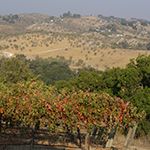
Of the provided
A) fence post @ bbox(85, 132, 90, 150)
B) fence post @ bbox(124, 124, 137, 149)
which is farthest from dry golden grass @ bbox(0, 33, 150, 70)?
fence post @ bbox(85, 132, 90, 150)

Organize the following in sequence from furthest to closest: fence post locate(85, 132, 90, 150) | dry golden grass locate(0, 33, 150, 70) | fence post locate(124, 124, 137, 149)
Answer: dry golden grass locate(0, 33, 150, 70), fence post locate(124, 124, 137, 149), fence post locate(85, 132, 90, 150)

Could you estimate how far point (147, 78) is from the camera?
34.8 m

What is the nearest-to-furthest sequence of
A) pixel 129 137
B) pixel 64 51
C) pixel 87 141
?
pixel 87 141 → pixel 129 137 → pixel 64 51

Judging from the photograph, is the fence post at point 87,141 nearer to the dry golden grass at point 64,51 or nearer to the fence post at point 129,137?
the fence post at point 129,137

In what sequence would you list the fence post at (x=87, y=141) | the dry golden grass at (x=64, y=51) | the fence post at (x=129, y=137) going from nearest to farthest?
the fence post at (x=87, y=141), the fence post at (x=129, y=137), the dry golden grass at (x=64, y=51)

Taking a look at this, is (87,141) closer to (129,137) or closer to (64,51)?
(129,137)

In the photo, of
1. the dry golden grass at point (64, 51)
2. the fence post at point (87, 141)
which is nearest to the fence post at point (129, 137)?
the fence post at point (87, 141)

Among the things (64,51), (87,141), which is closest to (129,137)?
(87,141)

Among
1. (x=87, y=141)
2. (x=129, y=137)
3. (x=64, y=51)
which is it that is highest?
(x=129, y=137)

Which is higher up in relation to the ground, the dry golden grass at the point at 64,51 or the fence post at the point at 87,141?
the fence post at the point at 87,141

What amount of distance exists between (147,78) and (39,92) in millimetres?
13070

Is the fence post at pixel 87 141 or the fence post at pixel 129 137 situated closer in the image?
the fence post at pixel 87 141

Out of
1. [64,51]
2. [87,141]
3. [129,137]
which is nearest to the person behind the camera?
[87,141]

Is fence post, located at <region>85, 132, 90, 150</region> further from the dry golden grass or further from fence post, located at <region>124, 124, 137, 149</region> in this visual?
the dry golden grass
